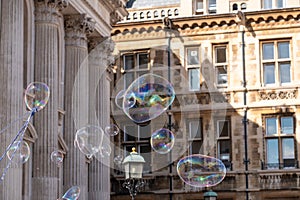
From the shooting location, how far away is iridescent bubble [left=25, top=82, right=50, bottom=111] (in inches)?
974

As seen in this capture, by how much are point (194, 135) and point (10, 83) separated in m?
20.0

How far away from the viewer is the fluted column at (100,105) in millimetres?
36859

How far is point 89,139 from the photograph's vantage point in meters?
34.8

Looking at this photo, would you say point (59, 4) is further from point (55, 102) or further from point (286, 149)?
point (286, 149)

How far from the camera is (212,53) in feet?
149

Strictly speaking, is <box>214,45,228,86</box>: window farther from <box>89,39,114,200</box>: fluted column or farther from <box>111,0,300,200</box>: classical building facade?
<box>89,39,114,200</box>: fluted column

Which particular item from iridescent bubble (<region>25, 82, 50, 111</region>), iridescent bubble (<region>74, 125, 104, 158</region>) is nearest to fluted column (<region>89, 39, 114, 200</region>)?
iridescent bubble (<region>74, 125, 104, 158</region>)

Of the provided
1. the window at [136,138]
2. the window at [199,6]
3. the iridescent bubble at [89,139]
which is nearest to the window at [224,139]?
the window at [136,138]

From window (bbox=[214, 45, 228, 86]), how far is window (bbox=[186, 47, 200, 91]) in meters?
1.04

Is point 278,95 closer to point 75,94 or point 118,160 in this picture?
point 118,160

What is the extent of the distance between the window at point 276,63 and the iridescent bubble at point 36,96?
20515 mm

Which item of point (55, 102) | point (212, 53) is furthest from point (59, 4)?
point (212, 53)

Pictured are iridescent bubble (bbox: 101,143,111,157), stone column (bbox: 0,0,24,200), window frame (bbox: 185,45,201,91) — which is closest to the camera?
stone column (bbox: 0,0,24,200)

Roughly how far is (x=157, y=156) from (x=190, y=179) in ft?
35.8
